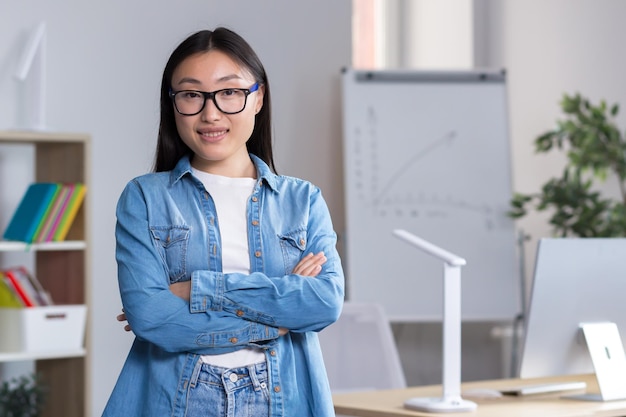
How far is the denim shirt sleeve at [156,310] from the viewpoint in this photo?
5.09 feet

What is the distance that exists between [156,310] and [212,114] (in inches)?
12.8

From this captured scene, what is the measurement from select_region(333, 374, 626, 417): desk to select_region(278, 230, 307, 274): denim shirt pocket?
698 millimetres

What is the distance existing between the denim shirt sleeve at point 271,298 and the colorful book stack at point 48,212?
221 cm

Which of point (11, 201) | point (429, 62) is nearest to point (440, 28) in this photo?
point (429, 62)

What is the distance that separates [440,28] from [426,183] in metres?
1.27

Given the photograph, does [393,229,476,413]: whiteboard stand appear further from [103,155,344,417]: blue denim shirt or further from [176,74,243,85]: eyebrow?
[176,74,243,85]: eyebrow

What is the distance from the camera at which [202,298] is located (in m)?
1.57

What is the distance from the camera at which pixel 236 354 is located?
1562 millimetres

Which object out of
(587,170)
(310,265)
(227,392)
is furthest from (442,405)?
(587,170)

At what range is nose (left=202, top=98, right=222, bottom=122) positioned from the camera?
1583 millimetres

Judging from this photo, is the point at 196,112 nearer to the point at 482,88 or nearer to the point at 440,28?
the point at 482,88

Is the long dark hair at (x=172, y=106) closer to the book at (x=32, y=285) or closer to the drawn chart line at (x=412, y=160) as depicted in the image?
the book at (x=32, y=285)

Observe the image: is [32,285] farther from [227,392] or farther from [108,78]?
[227,392]

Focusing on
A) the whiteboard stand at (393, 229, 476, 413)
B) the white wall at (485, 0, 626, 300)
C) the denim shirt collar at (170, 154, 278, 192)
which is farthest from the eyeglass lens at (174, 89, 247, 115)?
the white wall at (485, 0, 626, 300)
